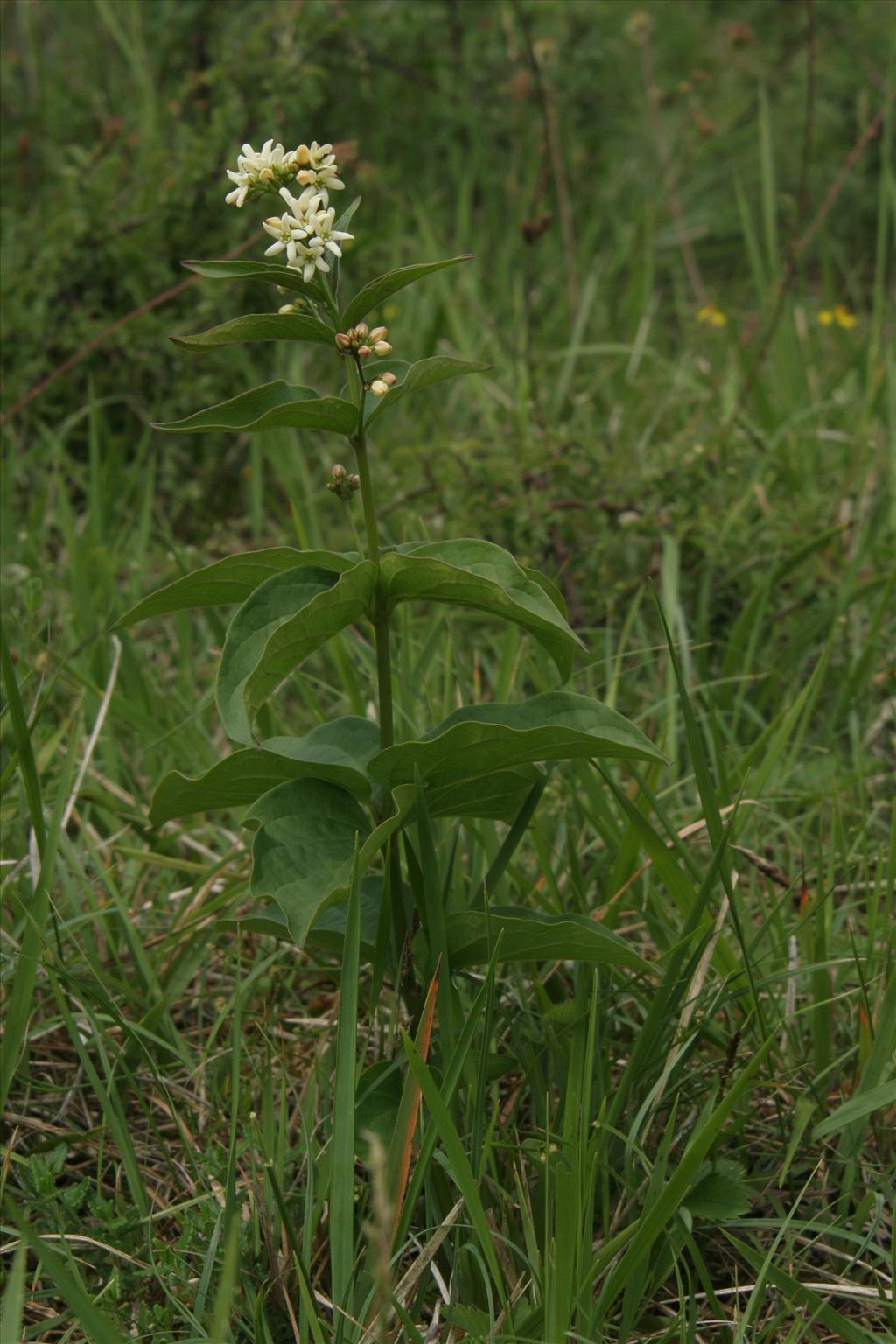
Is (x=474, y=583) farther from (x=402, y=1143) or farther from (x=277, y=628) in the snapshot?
(x=402, y=1143)

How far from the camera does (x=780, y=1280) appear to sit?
125cm

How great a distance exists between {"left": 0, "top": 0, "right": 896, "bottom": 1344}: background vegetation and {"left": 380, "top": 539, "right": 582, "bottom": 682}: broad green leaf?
0.87 feet

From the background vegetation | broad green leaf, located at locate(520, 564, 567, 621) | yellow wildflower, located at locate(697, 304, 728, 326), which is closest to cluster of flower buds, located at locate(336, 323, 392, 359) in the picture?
broad green leaf, located at locate(520, 564, 567, 621)

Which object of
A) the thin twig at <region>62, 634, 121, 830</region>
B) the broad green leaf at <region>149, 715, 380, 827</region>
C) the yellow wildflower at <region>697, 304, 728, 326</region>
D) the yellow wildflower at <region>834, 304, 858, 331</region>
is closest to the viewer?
A: the broad green leaf at <region>149, 715, 380, 827</region>

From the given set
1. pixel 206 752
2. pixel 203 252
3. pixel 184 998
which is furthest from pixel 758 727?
pixel 203 252

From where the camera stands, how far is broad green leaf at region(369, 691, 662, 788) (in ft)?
4.06

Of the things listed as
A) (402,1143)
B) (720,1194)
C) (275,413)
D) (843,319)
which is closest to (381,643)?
(275,413)

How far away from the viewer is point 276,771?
1.31 metres

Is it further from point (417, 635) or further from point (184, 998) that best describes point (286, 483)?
point (184, 998)

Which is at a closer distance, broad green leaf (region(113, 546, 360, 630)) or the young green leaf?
broad green leaf (region(113, 546, 360, 630))

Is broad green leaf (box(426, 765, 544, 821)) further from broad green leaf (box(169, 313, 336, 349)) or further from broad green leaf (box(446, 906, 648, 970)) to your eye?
broad green leaf (box(169, 313, 336, 349))

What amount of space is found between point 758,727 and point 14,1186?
4.97ft

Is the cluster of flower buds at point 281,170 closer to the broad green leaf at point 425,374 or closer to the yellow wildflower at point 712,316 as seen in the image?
the broad green leaf at point 425,374

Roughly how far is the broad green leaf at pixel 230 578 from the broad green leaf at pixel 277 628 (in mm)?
19
